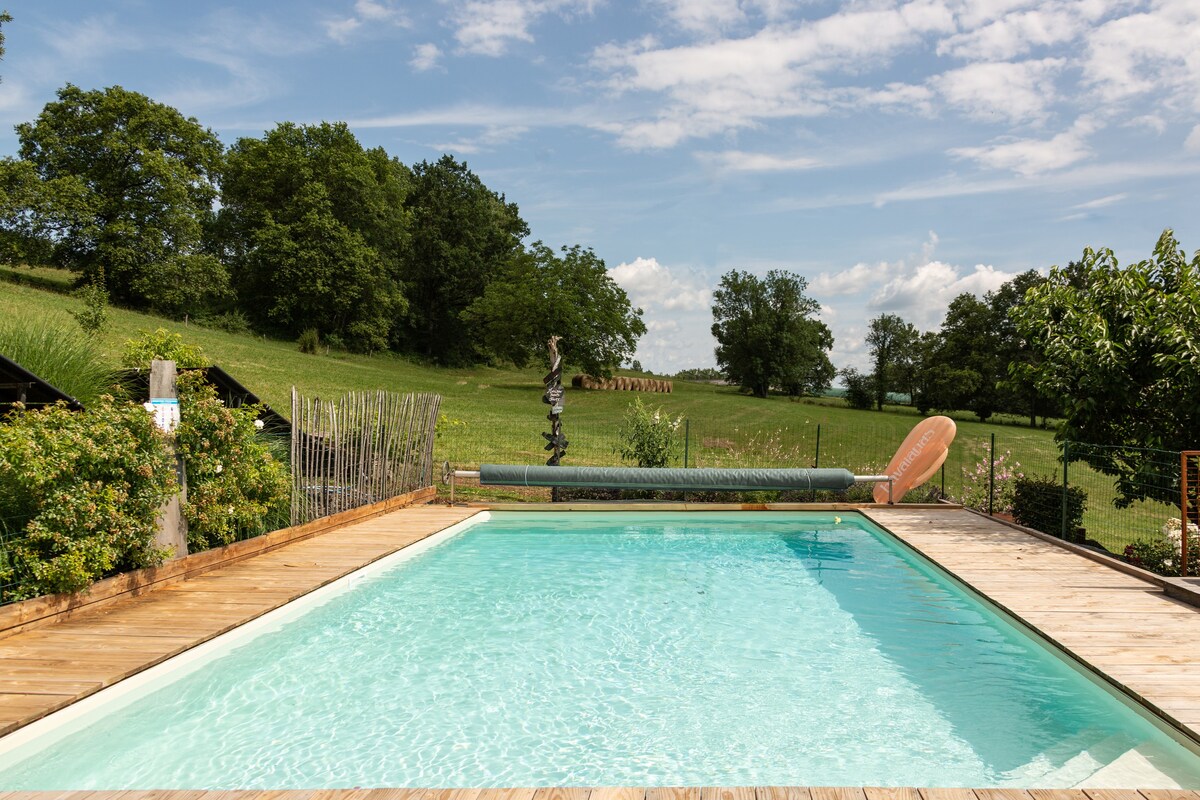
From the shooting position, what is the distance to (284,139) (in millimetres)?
47250

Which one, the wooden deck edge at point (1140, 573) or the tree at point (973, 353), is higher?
the tree at point (973, 353)

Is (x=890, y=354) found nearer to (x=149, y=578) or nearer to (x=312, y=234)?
(x=312, y=234)

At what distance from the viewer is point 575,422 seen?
2509 cm

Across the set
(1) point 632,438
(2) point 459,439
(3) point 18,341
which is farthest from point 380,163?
(3) point 18,341

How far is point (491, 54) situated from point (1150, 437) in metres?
12.3

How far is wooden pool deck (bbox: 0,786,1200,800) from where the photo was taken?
289 centimetres

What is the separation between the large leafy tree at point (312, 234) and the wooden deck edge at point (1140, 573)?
40388mm

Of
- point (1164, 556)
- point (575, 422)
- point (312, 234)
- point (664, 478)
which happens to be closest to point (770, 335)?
point (312, 234)

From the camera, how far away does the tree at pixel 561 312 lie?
43.1 m

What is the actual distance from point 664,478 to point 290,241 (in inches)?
1510

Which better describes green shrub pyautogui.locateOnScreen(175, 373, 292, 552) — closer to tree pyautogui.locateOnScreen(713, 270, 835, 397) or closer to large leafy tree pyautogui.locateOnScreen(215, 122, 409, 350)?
large leafy tree pyautogui.locateOnScreen(215, 122, 409, 350)

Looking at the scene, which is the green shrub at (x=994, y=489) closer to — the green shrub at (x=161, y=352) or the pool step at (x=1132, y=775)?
the pool step at (x=1132, y=775)

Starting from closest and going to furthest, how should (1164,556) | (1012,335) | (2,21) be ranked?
(1164,556) < (2,21) < (1012,335)

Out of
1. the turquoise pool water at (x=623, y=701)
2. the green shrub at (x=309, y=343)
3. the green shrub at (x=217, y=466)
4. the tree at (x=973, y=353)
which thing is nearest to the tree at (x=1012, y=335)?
the tree at (x=973, y=353)
